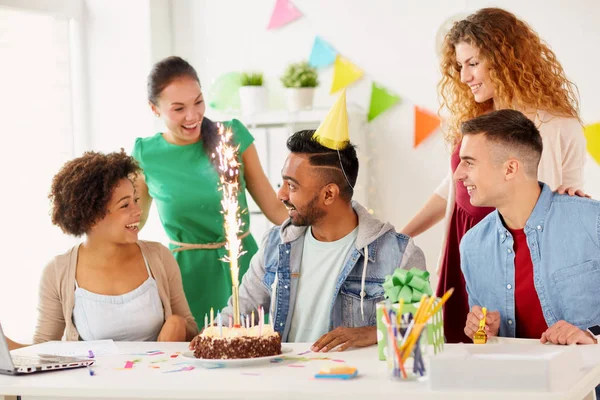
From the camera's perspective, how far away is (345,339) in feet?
6.79

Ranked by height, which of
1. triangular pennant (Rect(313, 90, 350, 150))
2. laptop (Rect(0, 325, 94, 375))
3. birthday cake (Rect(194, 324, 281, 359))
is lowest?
laptop (Rect(0, 325, 94, 375))

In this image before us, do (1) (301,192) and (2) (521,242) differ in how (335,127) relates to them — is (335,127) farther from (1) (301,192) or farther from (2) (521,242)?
(2) (521,242)

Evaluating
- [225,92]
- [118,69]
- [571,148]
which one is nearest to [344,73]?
[225,92]

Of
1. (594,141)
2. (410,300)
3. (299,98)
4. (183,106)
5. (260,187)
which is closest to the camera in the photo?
(410,300)

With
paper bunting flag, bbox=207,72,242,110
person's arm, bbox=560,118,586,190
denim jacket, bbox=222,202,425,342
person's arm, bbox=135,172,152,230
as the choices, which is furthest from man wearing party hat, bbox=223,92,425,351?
paper bunting flag, bbox=207,72,242,110

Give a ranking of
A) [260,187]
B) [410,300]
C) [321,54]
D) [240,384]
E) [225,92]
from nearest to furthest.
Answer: [240,384]
[410,300]
[260,187]
[321,54]
[225,92]

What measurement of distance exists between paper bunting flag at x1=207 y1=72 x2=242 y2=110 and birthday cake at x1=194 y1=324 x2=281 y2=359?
2.97 m

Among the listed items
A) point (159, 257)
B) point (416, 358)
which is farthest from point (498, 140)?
point (159, 257)

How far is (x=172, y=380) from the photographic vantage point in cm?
179

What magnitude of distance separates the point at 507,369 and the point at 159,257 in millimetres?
1386

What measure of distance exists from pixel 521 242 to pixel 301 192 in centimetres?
61

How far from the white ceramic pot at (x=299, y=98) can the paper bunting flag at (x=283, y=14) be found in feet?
1.67

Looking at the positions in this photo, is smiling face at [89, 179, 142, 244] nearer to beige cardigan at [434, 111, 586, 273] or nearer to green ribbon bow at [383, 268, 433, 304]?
green ribbon bow at [383, 268, 433, 304]

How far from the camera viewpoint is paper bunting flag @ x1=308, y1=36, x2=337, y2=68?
4.78 m
